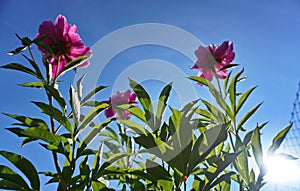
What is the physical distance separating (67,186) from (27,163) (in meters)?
0.09

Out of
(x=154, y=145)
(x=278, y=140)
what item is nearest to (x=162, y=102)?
(x=154, y=145)

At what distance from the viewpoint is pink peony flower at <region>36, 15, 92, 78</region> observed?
2.86 feet

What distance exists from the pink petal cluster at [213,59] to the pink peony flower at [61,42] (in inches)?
12.7

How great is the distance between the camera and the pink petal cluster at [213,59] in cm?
102

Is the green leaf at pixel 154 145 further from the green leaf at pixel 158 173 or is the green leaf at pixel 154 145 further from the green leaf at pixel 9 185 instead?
the green leaf at pixel 9 185

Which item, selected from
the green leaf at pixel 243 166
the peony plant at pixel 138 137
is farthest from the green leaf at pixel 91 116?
the green leaf at pixel 243 166

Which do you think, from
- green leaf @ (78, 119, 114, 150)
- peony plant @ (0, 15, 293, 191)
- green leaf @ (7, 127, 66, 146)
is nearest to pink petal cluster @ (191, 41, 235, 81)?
peony plant @ (0, 15, 293, 191)

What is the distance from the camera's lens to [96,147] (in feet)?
2.50

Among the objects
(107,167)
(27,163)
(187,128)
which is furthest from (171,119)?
(27,163)

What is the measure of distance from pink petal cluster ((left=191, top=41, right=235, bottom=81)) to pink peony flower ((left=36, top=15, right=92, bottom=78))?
1.06 ft

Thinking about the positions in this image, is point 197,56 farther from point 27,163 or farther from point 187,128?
point 27,163

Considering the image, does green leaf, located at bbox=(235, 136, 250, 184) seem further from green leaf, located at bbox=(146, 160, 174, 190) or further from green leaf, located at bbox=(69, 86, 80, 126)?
green leaf, located at bbox=(69, 86, 80, 126)

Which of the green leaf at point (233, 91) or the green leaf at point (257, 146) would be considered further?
the green leaf at point (233, 91)

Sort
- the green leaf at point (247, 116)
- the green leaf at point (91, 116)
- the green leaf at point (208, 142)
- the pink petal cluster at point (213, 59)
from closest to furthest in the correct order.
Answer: the green leaf at point (208, 142), the green leaf at point (91, 116), the green leaf at point (247, 116), the pink petal cluster at point (213, 59)
